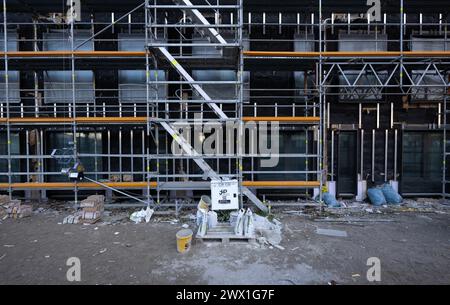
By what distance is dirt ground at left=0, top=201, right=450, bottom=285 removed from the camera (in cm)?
439

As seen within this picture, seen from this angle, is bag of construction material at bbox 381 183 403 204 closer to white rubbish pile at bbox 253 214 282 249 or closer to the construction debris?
the construction debris

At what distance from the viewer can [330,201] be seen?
8.72 m

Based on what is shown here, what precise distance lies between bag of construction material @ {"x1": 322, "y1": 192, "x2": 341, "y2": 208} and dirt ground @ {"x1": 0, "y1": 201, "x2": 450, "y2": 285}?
1.32 metres

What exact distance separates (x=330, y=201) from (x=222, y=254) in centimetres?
511

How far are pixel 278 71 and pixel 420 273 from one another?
7.19 metres

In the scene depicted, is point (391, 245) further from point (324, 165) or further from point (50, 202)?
point (50, 202)

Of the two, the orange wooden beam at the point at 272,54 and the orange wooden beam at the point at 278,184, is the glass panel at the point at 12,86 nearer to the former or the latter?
the orange wooden beam at the point at 272,54

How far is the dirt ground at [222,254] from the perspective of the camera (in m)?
4.39

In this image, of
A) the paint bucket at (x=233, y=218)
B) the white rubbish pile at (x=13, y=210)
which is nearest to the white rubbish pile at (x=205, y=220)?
the paint bucket at (x=233, y=218)

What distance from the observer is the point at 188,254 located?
514cm

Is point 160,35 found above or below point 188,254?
above

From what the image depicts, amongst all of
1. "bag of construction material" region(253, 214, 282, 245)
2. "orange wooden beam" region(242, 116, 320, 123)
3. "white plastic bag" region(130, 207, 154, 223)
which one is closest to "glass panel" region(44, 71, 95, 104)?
"white plastic bag" region(130, 207, 154, 223)

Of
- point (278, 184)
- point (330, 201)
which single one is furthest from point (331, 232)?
point (330, 201)
